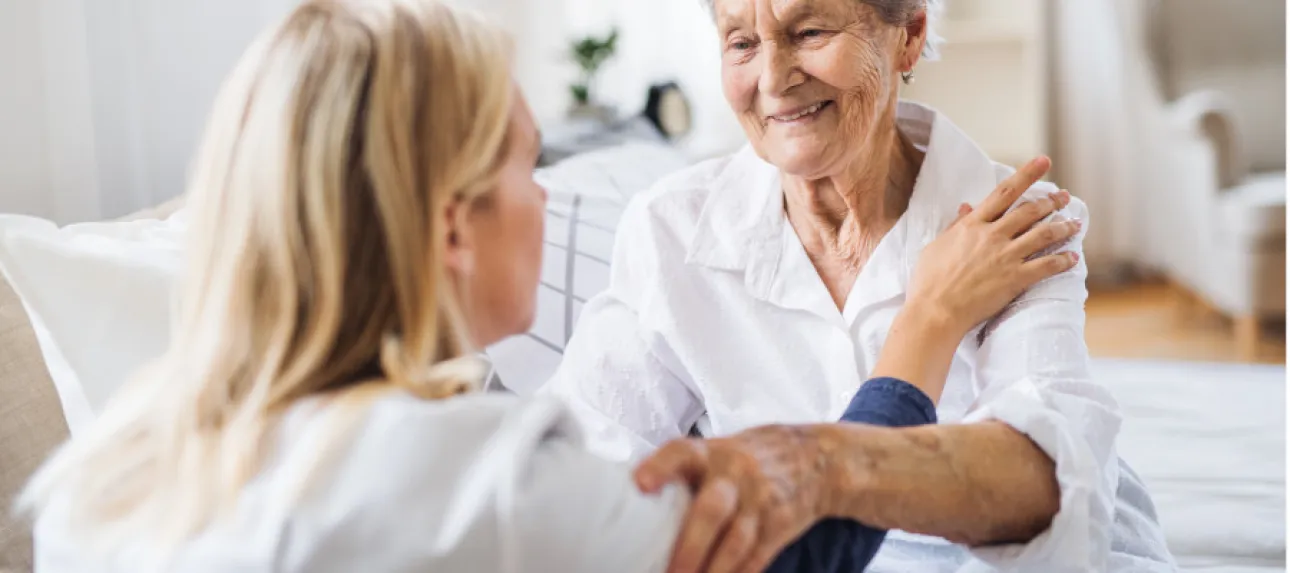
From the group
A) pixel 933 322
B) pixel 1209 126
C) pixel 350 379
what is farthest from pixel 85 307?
pixel 1209 126

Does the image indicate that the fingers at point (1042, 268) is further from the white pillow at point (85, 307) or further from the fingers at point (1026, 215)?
the white pillow at point (85, 307)

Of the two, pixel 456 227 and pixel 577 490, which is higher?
pixel 456 227

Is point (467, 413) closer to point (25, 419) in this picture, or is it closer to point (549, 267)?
point (25, 419)

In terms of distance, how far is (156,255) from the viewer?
1.17 metres

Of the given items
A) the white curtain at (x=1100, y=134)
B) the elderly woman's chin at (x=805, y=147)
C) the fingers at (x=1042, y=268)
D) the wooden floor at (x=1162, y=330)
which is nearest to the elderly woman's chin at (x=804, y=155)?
the elderly woman's chin at (x=805, y=147)

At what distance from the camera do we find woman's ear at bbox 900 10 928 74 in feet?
4.53

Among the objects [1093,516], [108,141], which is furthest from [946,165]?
[108,141]

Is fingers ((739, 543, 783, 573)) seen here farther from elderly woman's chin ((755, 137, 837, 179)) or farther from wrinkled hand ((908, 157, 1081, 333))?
elderly woman's chin ((755, 137, 837, 179))

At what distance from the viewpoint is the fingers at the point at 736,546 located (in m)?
0.80

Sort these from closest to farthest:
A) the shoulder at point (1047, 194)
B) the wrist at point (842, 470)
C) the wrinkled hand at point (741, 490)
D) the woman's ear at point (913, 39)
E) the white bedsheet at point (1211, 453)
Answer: the wrinkled hand at point (741, 490) → the wrist at point (842, 470) → the shoulder at point (1047, 194) → the woman's ear at point (913, 39) → the white bedsheet at point (1211, 453)

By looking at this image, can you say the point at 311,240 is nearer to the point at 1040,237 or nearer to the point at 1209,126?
the point at 1040,237

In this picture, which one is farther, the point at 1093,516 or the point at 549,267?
the point at 549,267

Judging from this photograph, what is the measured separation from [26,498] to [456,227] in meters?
0.34

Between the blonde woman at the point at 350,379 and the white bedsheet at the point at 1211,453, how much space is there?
872mm
